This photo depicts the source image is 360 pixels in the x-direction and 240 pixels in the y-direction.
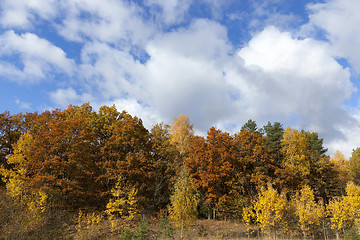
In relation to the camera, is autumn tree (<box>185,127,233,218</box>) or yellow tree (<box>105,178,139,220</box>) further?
autumn tree (<box>185,127,233,218</box>)

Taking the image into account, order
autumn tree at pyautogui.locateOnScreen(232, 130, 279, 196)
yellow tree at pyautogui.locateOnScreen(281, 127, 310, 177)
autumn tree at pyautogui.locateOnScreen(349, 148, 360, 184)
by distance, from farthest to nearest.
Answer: autumn tree at pyautogui.locateOnScreen(349, 148, 360, 184)
yellow tree at pyautogui.locateOnScreen(281, 127, 310, 177)
autumn tree at pyautogui.locateOnScreen(232, 130, 279, 196)

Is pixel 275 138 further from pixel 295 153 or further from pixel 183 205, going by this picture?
pixel 183 205

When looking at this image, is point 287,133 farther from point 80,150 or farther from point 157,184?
point 80,150

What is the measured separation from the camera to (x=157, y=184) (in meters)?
41.6

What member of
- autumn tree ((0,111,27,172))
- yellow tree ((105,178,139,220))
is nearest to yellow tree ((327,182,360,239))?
yellow tree ((105,178,139,220))

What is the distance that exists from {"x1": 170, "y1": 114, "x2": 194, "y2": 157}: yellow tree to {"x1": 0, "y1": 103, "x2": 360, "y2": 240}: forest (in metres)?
0.28

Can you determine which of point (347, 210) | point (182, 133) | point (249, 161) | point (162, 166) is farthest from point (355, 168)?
point (162, 166)

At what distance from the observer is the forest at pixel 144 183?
30.4 metres

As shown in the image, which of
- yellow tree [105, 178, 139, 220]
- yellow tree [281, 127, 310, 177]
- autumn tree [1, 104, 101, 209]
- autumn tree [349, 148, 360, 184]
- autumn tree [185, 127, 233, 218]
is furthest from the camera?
autumn tree [349, 148, 360, 184]

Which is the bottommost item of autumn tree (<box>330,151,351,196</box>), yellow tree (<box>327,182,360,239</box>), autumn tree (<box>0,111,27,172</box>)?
yellow tree (<box>327,182,360,239</box>)

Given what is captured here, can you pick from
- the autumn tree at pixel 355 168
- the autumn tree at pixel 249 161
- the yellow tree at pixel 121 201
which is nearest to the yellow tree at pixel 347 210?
the autumn tree at pixel 249 161

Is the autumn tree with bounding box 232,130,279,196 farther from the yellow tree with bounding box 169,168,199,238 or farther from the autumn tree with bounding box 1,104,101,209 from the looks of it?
the autumn tree with bounding box 1,104,101,209

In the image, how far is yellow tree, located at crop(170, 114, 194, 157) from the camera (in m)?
48.1

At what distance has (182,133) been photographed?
50.9 meters
